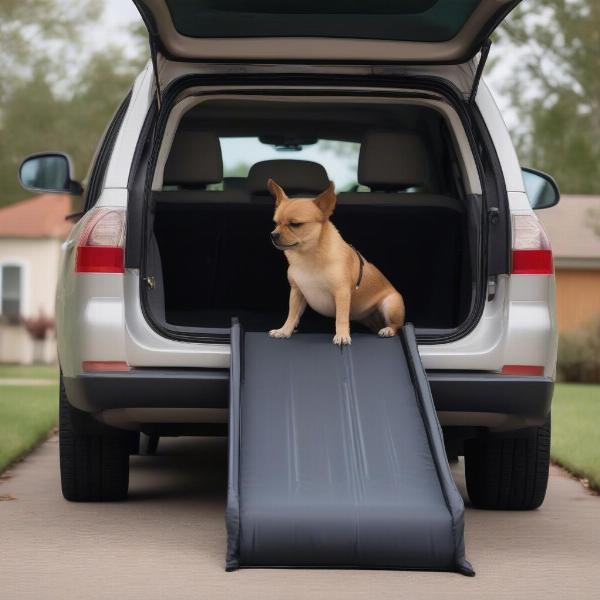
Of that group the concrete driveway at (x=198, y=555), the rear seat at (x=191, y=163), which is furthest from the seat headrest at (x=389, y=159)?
the concrete driveway at (x=198, y=555)

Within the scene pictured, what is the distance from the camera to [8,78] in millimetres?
40156

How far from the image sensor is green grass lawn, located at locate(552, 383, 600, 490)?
380 inches

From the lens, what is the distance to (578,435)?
12.5 m

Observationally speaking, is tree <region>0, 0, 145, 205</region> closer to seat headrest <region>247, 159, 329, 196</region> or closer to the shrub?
the shrub

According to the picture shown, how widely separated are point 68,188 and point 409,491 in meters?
3.45

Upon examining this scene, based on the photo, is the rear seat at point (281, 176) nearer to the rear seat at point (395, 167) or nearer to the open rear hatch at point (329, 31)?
the rear seat at point (395, 167)

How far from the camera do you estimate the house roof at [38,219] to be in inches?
1639

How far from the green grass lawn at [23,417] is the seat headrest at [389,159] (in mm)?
3196

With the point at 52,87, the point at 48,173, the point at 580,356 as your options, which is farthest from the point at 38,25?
the point at 48,173

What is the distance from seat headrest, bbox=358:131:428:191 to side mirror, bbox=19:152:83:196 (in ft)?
6.08

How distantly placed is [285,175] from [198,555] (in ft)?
8.50

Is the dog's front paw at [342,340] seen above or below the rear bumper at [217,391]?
above

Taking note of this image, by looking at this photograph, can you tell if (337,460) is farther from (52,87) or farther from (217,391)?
(52,87)

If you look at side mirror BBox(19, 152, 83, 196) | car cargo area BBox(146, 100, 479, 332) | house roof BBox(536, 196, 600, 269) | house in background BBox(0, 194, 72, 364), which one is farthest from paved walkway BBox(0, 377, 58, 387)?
house in background BBox(0, 194, 72, 364)
